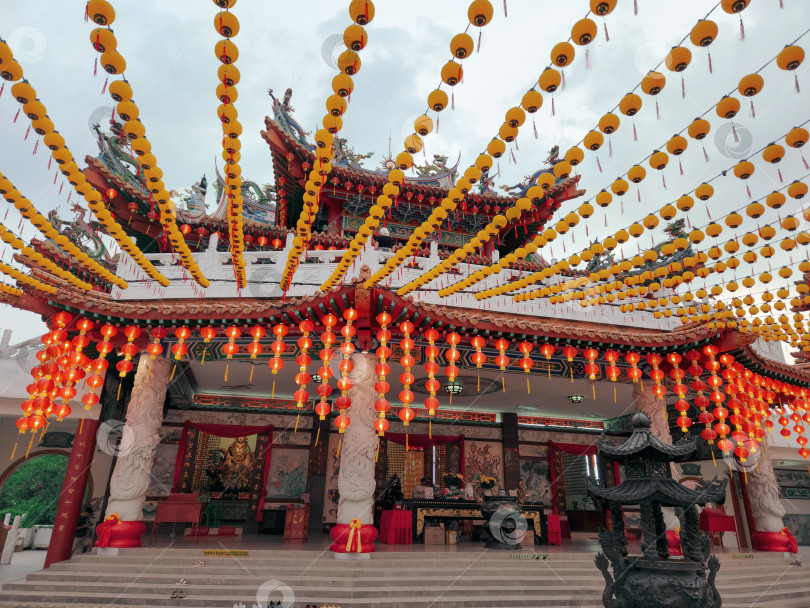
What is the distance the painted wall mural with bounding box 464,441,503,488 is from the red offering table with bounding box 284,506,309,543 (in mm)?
4578

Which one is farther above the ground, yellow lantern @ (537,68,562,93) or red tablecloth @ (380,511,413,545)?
yellow lantern @ (537,68,562,93)

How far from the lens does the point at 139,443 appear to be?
24.8 feet

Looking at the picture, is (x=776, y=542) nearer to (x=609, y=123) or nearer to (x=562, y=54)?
(x=609, y=123)

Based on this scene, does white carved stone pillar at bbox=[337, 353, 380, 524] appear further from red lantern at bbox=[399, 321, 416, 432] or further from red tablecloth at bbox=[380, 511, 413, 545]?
red tablecloth at bbox=[380, 511, 413, 545]

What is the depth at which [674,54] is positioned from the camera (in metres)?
3.64

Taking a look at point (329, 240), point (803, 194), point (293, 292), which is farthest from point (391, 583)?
point (329, 240)

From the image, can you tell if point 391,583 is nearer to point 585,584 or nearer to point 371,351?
point 585,584

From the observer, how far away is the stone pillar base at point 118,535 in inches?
275

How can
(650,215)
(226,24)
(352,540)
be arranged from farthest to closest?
(352,540) → (650,215) → (226,24)

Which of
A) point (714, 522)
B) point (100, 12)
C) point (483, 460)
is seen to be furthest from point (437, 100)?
point (714, 522)

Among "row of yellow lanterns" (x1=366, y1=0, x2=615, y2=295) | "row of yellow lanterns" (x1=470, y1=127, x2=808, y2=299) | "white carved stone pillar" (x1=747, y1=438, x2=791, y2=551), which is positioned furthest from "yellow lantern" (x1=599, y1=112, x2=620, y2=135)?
"white carved stone pillar" (x1=747, y1=438, x2=791, y2=551)

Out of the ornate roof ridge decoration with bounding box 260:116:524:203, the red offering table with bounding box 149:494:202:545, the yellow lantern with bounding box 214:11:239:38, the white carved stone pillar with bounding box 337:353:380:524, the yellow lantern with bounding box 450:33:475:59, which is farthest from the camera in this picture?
the ornate roof ridge decoration with bounding box 260:116:524:203

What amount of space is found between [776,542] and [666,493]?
792cm

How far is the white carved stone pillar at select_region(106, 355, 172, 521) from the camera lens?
23.9 feet
